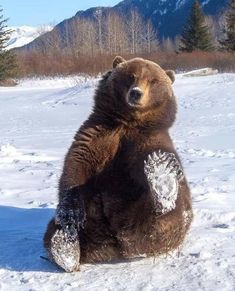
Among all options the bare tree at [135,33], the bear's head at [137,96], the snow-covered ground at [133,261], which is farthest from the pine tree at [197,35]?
the bear's head at [137,96]

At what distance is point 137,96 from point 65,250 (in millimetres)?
883

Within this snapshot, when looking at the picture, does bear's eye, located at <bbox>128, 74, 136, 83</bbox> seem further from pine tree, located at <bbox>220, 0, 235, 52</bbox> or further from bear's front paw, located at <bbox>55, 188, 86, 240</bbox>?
pine tree, located at <bbox>220, 0, 235, 52</bbox>

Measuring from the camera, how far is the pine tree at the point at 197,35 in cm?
4991

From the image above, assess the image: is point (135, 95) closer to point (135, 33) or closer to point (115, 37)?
point (115, 37)

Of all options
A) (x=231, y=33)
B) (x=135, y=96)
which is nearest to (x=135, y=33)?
(x=231, y=33)

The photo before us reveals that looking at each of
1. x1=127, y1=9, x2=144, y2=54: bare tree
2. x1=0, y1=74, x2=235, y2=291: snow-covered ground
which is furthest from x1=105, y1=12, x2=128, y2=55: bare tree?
x1=0, y1=74, x2=235, y2=291: snow-covered ground

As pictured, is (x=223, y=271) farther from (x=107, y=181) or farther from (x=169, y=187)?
(x=107, y=181)

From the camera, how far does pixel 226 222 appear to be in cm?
404

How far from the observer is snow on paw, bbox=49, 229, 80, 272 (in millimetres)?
3090

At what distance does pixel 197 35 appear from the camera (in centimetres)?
5000

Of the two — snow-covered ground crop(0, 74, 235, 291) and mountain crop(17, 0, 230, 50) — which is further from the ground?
snow-covered ground crop(0, 74, 235, 291)

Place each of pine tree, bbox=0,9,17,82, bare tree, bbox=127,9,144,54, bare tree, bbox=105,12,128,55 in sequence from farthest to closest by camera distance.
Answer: bare tree, bbox=127,9,144,54 → bare tree, bbox=105,12,128,55 → pine tree, bbox=0,9,17,82

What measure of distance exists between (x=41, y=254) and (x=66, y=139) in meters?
7.84

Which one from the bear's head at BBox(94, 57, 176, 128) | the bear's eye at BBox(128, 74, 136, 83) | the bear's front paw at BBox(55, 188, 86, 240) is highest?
the bear's eye at BBox(128, 74, 136, 83)
